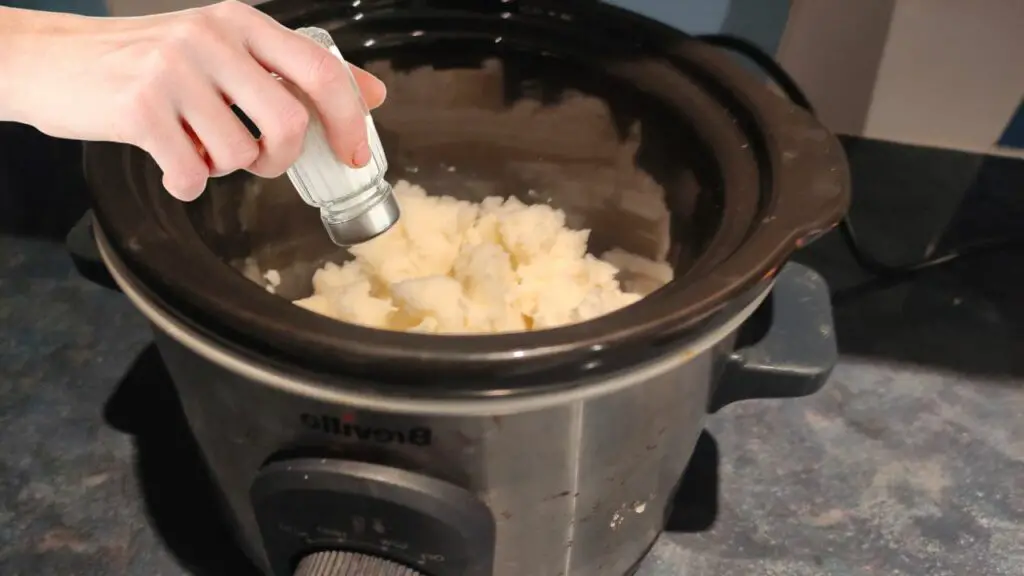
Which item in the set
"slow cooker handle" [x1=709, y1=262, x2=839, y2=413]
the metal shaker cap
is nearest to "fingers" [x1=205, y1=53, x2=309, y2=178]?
the metal shaker cap

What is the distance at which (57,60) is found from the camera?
35 cm

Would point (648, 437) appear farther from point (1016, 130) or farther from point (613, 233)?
point (1016, 130)

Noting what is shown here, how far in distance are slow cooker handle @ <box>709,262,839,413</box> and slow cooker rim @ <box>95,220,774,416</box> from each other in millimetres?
97

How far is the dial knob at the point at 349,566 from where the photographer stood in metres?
0.45

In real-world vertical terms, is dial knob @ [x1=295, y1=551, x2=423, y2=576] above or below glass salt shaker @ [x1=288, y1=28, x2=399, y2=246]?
below

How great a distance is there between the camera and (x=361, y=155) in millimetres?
417

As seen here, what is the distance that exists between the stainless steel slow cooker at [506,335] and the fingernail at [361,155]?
0.24ft

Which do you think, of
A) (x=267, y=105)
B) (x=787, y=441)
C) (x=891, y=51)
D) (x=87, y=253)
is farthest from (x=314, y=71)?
(x=891, y=51)

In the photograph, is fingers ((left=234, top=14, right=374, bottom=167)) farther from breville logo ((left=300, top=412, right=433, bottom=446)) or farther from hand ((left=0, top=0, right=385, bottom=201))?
breville logo ((left=300, top=412, right=433, bottom=446))

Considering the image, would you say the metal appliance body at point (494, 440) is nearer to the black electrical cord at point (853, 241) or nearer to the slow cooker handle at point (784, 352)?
the slow cooker handle at point (784, 352)

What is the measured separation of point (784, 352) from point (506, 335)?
198 millimetres

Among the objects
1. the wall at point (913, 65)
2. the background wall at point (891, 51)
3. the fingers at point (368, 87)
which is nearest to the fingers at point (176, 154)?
the fingers at point (368, 87)

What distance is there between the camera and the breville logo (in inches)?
15.5

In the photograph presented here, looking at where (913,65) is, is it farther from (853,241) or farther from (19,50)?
(19,50)
